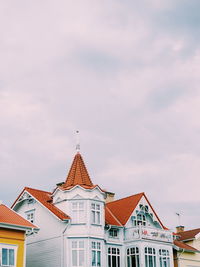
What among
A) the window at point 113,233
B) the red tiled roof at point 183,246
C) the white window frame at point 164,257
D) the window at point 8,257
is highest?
the window at point 113,233

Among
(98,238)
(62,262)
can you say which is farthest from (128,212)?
(62,262)

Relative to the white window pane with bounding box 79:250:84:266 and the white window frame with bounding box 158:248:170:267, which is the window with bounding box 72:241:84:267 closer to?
the white window pane with bounding box 79:250:84:266

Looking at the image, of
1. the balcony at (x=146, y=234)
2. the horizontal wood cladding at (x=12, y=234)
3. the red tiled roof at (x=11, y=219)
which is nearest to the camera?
the horizontal wood cladding at (x=12, y=234)

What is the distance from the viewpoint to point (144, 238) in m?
40.1

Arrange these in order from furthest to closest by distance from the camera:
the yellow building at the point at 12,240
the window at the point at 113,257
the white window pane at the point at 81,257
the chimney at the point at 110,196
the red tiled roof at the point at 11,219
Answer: the chimney at the point at 110,196
the window at the point at 113,257
the white window pane at the point at 81,257
the red tiled roof at the point at 11,219
the yellow building at the point at 12,240

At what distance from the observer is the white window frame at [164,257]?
41562 mm

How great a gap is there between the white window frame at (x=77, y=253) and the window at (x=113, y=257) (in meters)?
3.34

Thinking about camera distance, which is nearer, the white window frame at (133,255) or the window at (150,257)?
the white window frame at (133,255)

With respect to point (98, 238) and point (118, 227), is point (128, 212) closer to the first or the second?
point (118, 227)

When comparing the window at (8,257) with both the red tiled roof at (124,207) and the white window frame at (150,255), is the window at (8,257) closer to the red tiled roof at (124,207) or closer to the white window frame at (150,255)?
the red tiled roof at (124,207)

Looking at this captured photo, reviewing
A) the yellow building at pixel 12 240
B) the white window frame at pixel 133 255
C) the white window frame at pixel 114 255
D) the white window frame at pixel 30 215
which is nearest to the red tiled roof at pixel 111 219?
the white window frame at pixel 114 255

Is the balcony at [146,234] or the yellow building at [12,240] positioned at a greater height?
the balcony at [146,234]

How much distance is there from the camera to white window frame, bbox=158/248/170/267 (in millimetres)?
41562

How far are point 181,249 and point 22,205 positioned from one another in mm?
15423
